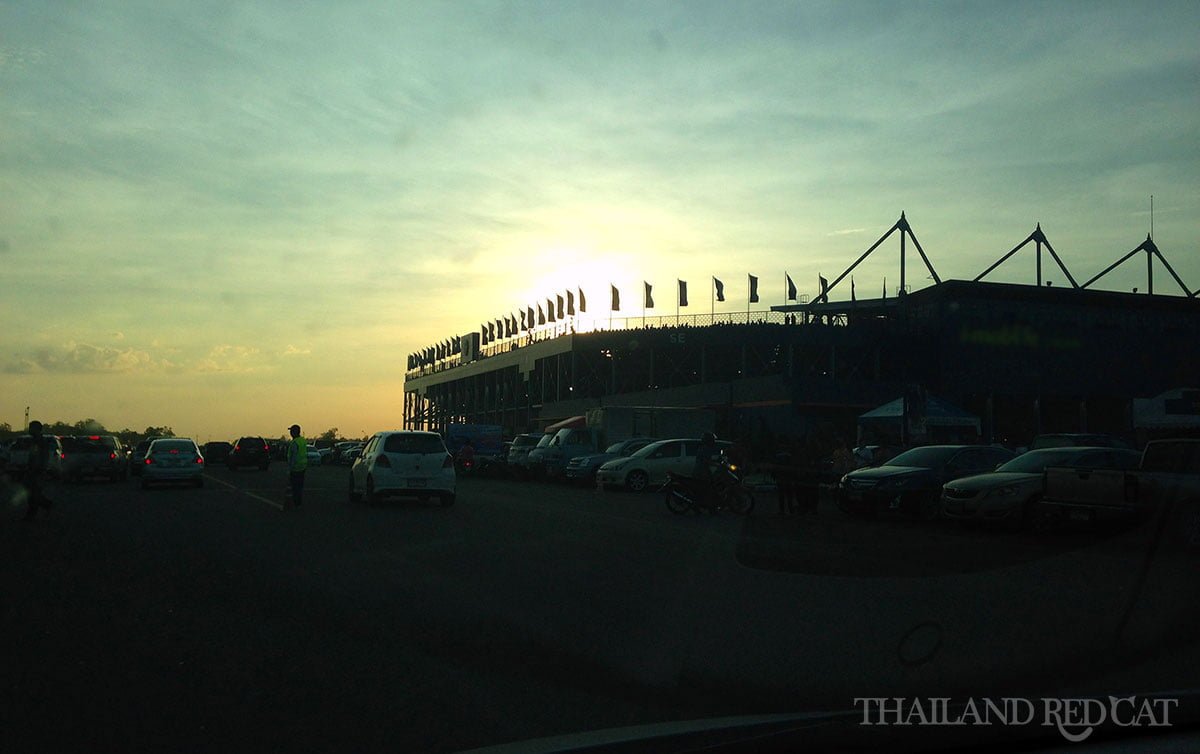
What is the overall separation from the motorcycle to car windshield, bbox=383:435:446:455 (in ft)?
17.4

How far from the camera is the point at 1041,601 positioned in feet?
32.3

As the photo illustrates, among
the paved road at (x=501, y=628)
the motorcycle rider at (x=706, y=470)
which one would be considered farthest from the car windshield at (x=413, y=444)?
the paved road at (x=501, y=628)

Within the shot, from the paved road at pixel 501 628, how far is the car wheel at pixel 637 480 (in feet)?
51.5

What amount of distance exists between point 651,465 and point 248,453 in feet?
101

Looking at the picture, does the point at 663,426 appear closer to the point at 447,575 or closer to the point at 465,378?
the point at 447,575

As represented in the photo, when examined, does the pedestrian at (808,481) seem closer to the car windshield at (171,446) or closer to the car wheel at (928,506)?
the car wheel at (928,506)

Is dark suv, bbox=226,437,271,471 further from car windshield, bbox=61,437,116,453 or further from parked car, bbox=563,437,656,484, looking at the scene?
parked car, bbox=563,437,656,484

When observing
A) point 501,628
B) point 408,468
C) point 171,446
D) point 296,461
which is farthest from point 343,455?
point 501,628

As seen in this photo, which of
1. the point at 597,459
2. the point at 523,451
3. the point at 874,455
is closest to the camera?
the point at 874,455

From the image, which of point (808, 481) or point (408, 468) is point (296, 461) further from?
point (808, 481)

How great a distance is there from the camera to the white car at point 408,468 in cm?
2284

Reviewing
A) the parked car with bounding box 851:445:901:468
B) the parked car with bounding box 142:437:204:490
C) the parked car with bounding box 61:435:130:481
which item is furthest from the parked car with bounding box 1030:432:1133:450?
the parked car with bounding box 61:435:130:481

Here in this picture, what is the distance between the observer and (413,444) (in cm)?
2345

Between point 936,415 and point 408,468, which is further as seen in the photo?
point 936,415
